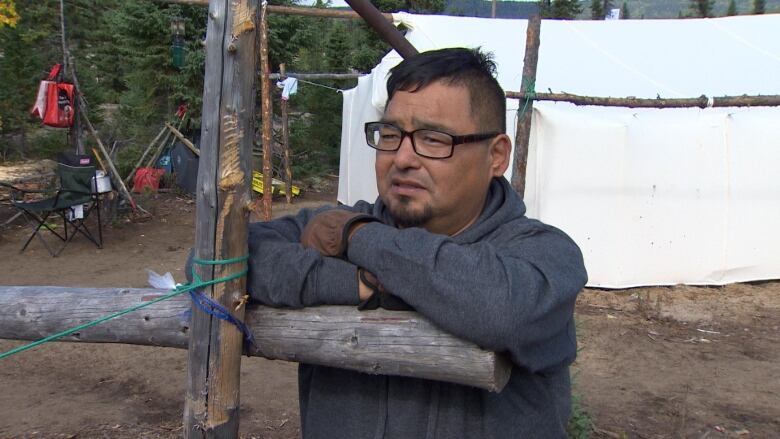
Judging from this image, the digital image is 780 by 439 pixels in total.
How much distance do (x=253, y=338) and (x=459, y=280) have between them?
576 millimetres

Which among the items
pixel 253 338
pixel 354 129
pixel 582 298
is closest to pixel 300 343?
pixel 253 338

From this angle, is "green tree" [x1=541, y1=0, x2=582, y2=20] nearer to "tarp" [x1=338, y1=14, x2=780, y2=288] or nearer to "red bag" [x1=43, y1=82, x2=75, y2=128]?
"tarp" [x1=338, y1=14, x2=780, y2=288]

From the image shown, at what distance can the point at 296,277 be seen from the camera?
1351 millimetres

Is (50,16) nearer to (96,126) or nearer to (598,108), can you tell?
(96,126)

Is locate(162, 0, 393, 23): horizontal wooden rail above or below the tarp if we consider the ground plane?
above

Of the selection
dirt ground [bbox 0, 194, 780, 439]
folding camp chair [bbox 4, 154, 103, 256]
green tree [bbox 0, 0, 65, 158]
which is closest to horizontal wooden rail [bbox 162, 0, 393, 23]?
folding camp chair [bbox 4, 154, 103, 256]

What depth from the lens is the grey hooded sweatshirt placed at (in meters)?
1.18

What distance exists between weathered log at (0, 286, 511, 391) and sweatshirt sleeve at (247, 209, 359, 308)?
0.13 feet

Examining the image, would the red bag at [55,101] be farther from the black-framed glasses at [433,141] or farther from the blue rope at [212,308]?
the black-framed glasses at [433,141]

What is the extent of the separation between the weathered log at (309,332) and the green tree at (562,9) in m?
30.6

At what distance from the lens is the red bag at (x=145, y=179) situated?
12.1 meters

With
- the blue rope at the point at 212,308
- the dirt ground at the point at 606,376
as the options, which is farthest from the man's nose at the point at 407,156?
the dirt ground at the point at 606,376

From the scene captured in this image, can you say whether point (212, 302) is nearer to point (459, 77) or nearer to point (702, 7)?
point (459, 77)

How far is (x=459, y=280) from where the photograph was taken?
3.85 ft
